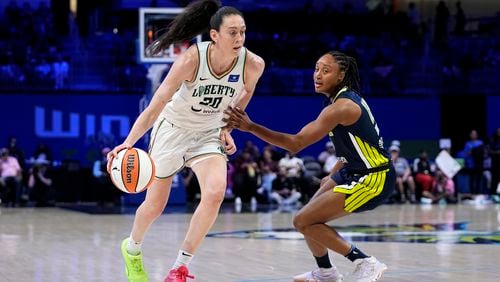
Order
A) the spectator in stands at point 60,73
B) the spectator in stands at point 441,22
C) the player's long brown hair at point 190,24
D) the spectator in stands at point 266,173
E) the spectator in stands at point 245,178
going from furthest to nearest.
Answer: the spectator in stands at point 441,22
the spectator in stands at point 60,73
the spectator in stands at point 266,173
the spectator in stands at point 245,178
the player's long brown hair at point 190,24

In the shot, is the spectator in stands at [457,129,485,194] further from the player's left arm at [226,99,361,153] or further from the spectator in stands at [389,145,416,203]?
the player's left arm at [226,99,361,153]

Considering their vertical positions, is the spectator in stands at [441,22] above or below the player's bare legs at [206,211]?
above

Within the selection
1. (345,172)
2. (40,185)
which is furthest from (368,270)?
(40,185)

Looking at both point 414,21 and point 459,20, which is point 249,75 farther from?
point 459,20

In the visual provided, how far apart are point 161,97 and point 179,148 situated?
1.62 feet

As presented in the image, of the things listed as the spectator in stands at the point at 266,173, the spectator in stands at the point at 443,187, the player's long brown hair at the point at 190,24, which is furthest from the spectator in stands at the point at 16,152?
the player's long brown hair at the point at 190,24

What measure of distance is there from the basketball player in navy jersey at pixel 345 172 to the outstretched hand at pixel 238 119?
0.49m

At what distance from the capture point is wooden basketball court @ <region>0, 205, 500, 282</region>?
7461 mm

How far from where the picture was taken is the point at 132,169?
20.4ft

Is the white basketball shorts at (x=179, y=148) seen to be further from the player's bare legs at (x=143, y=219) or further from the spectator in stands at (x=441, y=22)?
the spectator in stands at (x=441, y=22)

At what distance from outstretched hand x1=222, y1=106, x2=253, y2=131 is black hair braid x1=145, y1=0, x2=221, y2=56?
0.92 m

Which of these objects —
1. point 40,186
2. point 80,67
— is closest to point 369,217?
point 40,186

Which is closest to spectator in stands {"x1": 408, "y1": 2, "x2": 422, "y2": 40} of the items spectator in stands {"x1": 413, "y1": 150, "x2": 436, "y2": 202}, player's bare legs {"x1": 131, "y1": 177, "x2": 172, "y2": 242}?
spectator in stands {"x1": 413, "y1": 150, "x2": 436, "y2": 202}

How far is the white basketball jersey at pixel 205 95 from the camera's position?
6.43 meters
